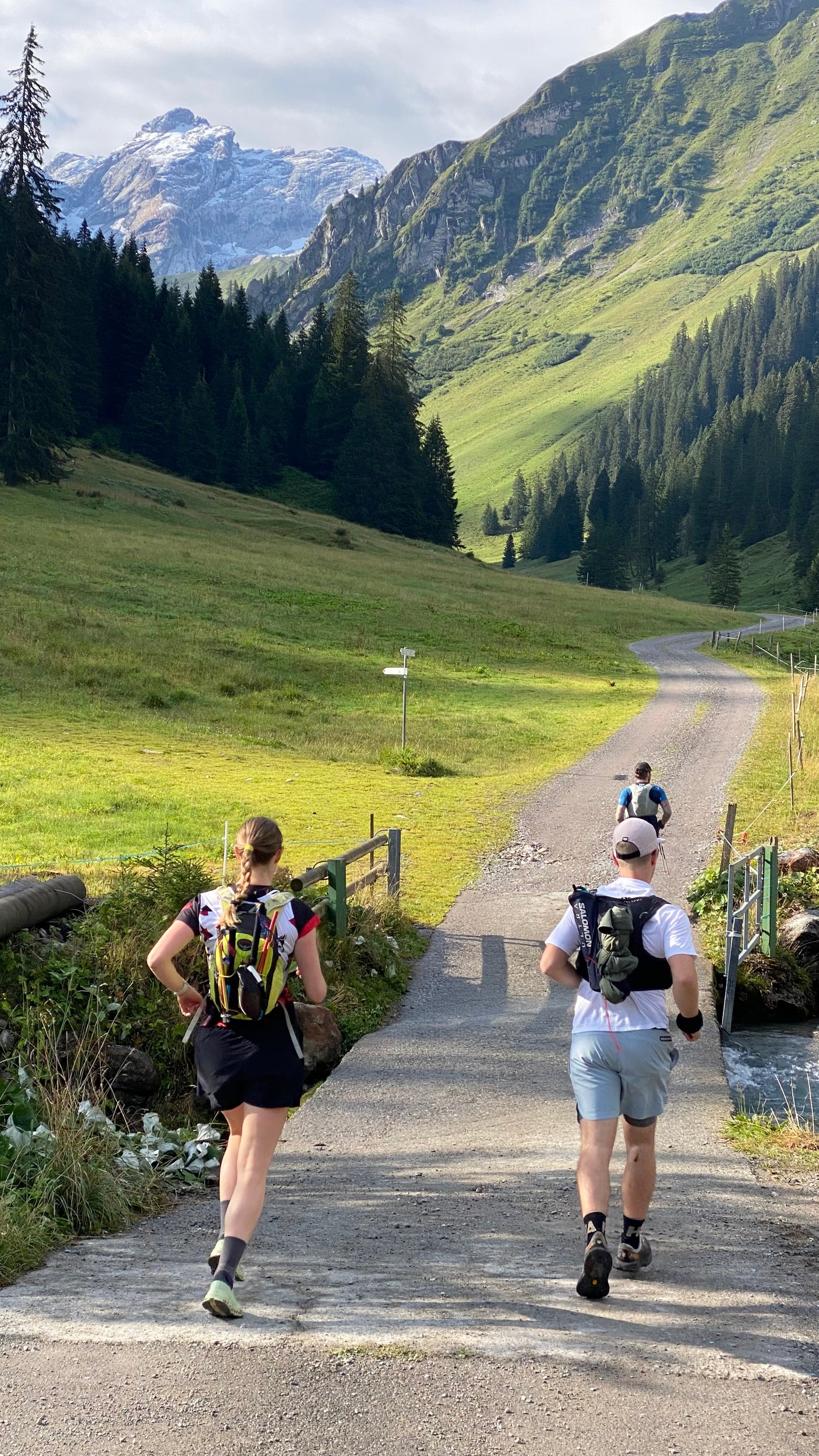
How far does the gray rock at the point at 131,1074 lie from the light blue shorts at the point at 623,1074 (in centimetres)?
472

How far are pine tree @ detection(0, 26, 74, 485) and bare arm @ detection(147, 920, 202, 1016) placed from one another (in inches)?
2289

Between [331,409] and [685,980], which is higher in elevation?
[331,409]

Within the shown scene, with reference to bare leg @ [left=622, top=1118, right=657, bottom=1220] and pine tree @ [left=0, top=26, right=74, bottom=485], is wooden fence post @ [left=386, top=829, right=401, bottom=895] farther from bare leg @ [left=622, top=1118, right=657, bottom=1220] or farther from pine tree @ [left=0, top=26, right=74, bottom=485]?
pine tree @ [left=0, top=26, right=74, bottom=485]

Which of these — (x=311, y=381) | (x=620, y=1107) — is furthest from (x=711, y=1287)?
(x=311, y=381)

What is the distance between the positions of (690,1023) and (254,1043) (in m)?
2.07

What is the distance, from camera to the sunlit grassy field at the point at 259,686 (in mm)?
17703

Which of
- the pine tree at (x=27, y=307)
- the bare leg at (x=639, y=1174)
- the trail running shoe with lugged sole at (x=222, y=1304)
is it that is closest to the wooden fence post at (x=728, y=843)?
the bare leg at (x=639, y=1174)

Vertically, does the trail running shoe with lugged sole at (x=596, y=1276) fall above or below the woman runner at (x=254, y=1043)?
below

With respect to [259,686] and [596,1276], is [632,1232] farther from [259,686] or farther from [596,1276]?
[259,686]

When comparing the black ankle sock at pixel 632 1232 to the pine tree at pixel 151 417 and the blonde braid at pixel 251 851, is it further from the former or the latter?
the pine tree at pixel 151 417

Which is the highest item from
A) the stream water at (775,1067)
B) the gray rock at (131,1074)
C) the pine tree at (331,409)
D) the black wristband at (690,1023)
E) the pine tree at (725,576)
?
the pine tree at (331,409)

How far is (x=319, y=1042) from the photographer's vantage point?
32.4 feet

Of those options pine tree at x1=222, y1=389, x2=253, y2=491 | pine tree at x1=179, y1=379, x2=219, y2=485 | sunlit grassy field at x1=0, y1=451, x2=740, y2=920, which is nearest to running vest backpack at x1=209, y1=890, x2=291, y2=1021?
sunlit grassy field at x1=0, y1=451, x2=740, y2=920

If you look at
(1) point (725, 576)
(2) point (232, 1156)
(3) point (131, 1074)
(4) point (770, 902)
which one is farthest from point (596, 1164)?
(1) point (725, 576)
